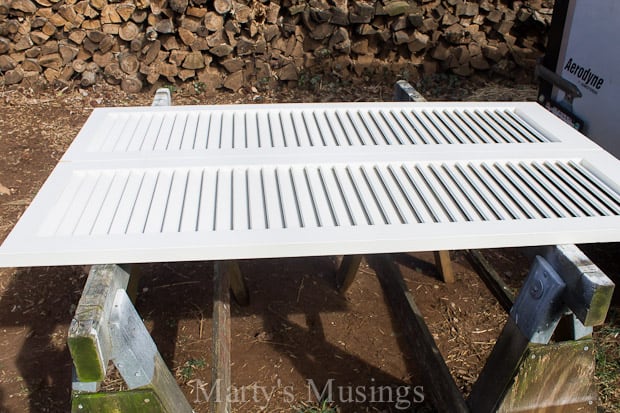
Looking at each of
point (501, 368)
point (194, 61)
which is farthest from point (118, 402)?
point (194, 61)

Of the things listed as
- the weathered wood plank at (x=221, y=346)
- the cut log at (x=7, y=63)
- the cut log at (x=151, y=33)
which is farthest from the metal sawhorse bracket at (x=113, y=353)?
the cut log at (x=7, y=63)

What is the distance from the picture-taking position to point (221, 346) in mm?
2201

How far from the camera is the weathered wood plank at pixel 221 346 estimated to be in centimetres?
203

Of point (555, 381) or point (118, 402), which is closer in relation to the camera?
point (118, 402)

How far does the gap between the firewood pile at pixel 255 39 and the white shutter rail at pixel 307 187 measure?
3.36 meters

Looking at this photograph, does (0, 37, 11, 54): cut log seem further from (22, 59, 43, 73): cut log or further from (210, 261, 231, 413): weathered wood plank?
(210, 261, 231, 413): weathered wood plank

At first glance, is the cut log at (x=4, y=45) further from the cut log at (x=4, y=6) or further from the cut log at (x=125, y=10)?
the cut log at (x=125, y=10)

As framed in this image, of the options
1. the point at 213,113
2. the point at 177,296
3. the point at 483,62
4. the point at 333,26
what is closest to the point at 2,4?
the point at 333,26

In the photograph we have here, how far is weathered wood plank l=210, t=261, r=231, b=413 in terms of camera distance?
6.64 feet

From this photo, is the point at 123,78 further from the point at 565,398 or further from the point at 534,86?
the point at 565,398

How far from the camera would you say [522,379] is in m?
1.62

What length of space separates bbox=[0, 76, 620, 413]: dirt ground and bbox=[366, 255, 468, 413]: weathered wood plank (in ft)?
1.14

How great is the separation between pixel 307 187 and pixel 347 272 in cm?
154

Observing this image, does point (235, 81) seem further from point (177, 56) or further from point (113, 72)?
point (113, 72)
